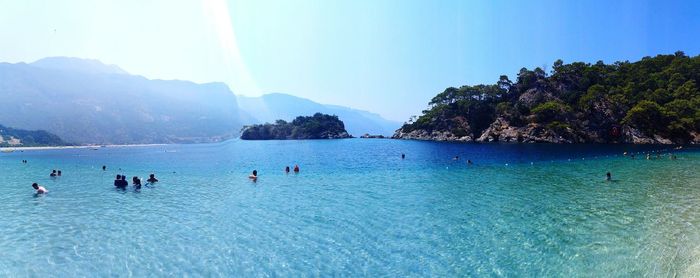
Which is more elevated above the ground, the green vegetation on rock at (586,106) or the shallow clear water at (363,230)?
the green vegetation on rock at (586,106)

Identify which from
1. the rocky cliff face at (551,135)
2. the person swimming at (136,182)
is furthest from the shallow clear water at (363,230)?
the rocky cliff face at (551,135)

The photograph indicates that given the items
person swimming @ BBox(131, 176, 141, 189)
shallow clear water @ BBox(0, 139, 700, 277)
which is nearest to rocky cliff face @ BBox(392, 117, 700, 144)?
shallow clear water @ BBox(0, 139, 700, 277)

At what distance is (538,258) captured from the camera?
580 inches

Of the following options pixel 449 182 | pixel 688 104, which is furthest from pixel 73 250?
pixel 688 104

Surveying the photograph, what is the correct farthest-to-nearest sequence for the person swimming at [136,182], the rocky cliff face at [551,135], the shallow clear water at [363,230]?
the rocky cliff face at [551,135], the person swimming at [136,182], the shallow clear water at [363,230]

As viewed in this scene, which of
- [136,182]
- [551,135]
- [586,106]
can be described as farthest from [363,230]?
[586,106]

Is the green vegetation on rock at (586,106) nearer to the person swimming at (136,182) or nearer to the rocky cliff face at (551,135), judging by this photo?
the rocky cliff face at (551,135)

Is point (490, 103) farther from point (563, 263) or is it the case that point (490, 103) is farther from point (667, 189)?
point (563, 263)

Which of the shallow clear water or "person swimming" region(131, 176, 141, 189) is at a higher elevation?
"person swimming" region(131, 176, 141, 189)

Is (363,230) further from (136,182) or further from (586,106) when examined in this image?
(586,106)

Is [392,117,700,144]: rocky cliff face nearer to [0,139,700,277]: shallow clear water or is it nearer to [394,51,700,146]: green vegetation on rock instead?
[394,51,700,146]: green vegetation on rock

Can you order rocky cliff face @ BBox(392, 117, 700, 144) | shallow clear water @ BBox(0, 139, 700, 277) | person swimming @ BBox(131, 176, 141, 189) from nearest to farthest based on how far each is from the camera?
shallow clear water @ BBox(0, 139, 700, 277), person swimming @ BBox(131, 176, 141, 189), rocky cliff face @ BBox(392, 117, 700, 144)

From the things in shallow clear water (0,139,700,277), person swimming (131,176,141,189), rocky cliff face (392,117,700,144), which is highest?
rocky cliff face (392,117,700,144)

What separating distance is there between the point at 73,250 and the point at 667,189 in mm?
39711
